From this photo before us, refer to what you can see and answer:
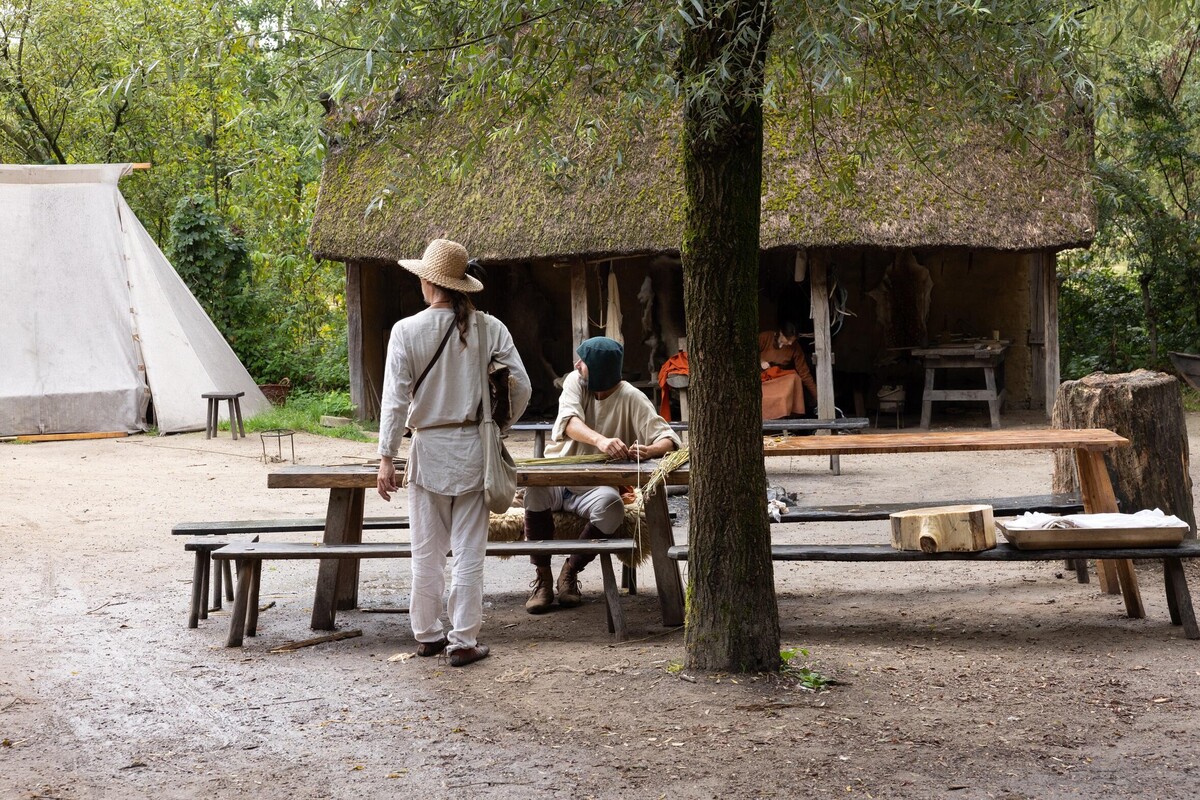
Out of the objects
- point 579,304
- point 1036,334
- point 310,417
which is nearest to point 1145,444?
point 579,304

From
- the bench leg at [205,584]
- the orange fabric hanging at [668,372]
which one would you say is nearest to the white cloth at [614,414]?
the bench leg at [205,584]

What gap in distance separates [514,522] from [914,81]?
99.0 inches

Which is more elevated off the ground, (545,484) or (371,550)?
(545,484)

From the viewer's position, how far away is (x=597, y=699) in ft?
12.5

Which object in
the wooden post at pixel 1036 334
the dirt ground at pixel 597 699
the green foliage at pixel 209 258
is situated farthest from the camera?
the green foliage at pixel 209 258

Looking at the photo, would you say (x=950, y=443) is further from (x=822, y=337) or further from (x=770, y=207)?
(x=822, y=337)

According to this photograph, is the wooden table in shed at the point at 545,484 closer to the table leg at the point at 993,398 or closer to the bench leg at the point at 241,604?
the bench leg at the point at 241,604

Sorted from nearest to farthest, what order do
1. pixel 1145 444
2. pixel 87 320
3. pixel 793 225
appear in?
pixel 1145 444 → pixel 793 225 → pixel 87 320

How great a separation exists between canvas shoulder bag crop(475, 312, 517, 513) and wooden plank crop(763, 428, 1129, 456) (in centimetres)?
108

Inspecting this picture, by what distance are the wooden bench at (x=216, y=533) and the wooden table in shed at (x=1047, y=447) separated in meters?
1.82

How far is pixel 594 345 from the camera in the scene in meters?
5.14

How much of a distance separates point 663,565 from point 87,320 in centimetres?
1019

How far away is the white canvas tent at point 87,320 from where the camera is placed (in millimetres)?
12609

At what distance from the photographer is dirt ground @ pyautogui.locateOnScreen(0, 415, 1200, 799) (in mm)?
3170
